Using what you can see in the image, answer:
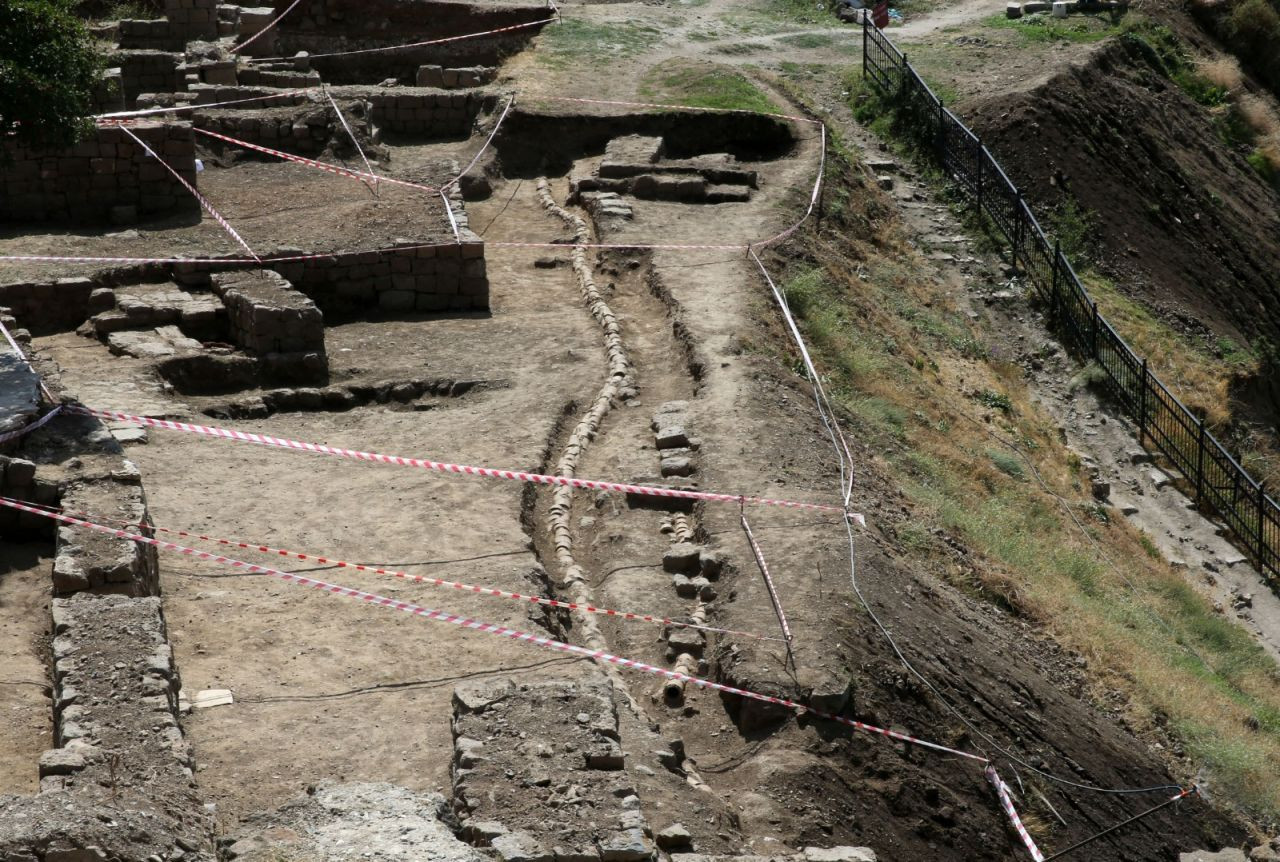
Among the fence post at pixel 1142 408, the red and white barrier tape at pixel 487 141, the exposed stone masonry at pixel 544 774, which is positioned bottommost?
the fence post at pixel 1142 408

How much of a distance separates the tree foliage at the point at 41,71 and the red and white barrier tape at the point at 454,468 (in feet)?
7.92

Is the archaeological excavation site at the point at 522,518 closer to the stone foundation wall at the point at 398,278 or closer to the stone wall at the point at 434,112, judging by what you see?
the stone foundation wall at the point at 398,278

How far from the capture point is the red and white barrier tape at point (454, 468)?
Result: 1187cm

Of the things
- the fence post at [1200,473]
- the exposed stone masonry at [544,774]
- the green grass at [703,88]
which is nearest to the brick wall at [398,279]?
the green grass at [703,88]

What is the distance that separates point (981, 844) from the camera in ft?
29.3

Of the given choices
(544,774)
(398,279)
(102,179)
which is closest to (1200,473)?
(398,279)

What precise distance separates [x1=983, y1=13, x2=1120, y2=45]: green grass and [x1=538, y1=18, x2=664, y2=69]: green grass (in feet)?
21.0

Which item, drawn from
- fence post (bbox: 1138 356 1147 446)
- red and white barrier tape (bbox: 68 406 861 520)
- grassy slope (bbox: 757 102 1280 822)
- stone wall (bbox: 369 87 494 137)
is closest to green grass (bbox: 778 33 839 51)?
stone wall (bbox: 369 87 494 137)

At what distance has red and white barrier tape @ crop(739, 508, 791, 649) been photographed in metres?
9.98

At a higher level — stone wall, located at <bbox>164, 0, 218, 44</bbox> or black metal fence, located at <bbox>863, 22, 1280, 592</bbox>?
stone wall, located at <bbox>164, 0, 218, 44</bbox>

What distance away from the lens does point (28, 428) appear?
1088 cm

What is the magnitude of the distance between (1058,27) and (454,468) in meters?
20.6

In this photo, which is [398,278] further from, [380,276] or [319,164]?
[319,164]

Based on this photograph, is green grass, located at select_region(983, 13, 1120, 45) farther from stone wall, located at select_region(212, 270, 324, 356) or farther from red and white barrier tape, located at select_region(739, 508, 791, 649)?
red and white barrier tape, located at select_region(739, 508, 791, 649)
